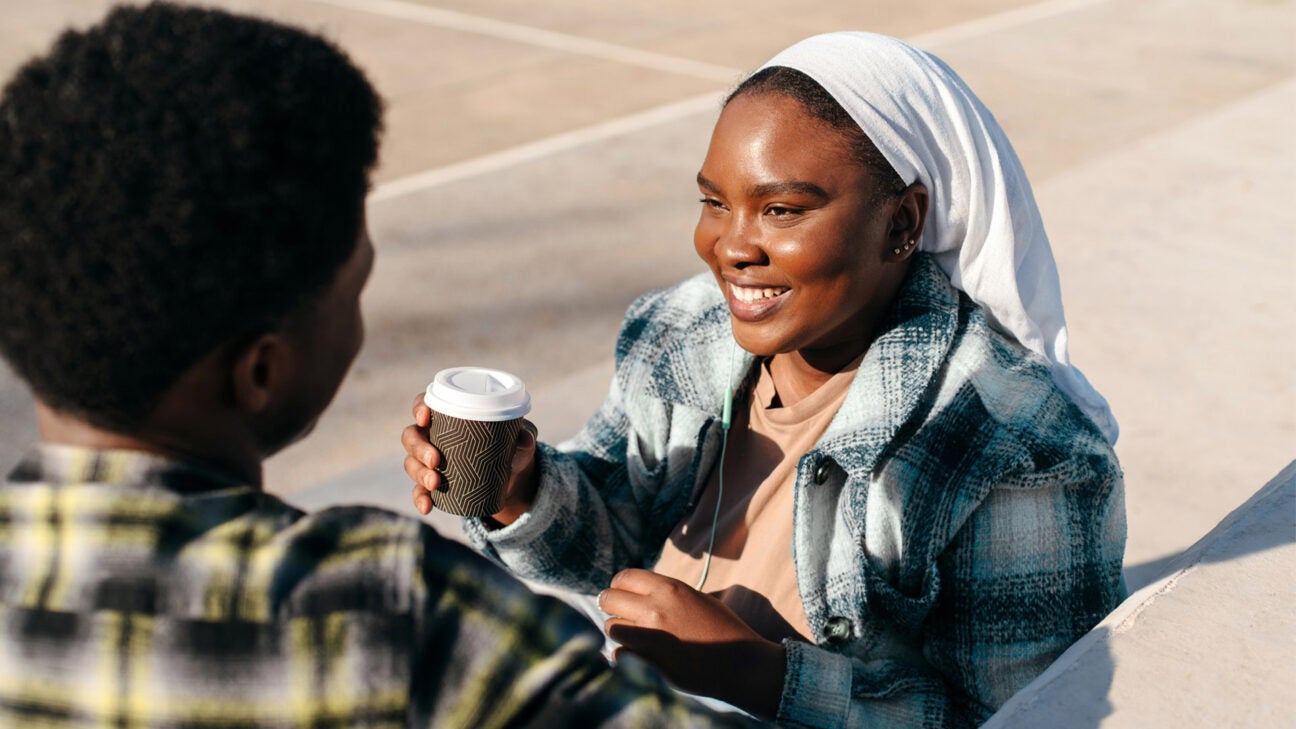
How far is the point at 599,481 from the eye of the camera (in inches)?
104

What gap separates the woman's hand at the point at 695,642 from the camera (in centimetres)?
201

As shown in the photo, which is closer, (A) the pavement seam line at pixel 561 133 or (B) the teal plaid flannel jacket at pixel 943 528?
(B) the teal plaid flannel jacket at pixel 943 528

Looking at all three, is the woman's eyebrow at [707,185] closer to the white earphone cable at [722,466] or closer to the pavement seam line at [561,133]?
the white earphone cable at [722,466]

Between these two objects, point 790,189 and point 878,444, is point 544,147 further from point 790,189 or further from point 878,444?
point 878,444

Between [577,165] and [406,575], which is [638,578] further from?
[577,165]

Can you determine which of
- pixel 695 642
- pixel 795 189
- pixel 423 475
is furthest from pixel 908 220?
pixel 423 475

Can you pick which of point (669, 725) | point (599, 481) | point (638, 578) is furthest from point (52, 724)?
point (599, 481)

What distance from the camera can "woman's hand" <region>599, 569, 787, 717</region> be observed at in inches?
79.3

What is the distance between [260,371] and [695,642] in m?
0.91

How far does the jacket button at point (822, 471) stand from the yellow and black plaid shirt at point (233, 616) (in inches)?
38.1

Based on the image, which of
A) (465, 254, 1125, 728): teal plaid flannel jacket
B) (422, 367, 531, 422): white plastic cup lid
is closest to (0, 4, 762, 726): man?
(422, 367, 531, 422): white plastic cup lid

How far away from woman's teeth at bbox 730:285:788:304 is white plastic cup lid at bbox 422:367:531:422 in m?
0.47

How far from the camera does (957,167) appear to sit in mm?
2229

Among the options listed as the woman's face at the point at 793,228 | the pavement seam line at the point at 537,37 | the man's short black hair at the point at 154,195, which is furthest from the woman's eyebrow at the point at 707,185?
the pavement seam line at the point at 537,37
